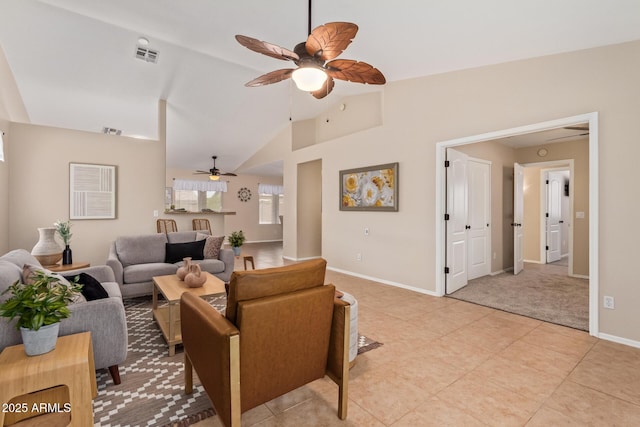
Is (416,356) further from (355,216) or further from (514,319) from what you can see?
(355,216)

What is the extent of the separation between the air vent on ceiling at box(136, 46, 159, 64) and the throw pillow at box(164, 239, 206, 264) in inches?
104

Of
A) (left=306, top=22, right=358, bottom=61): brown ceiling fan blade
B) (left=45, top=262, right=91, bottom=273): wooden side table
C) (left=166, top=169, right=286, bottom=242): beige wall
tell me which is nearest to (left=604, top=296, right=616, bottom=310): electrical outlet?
(left=306, top=22, right=358, bottom=61): brown ceiling fan blade

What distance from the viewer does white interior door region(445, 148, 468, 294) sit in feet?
13.6

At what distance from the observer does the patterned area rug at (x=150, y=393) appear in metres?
1.71

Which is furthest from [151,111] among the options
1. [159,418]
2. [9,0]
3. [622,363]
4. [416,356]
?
[622,363]

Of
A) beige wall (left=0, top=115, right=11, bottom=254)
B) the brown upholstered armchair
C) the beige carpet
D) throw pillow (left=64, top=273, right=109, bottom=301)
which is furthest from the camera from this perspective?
beige wall (left=0, top=115, right=11, bottom=254)

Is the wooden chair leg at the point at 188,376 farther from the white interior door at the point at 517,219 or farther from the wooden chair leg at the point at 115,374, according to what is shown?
the white interior door at the point at 517,219

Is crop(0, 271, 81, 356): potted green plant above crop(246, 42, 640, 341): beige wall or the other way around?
the other way around

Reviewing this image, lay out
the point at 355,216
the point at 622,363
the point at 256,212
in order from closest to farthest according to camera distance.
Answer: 1. the point at 622,363
2. the point at 355,216
3. the point at 256,212

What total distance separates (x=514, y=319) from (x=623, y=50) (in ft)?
9.02

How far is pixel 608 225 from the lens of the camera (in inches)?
109

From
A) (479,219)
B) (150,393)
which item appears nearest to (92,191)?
(150,393)

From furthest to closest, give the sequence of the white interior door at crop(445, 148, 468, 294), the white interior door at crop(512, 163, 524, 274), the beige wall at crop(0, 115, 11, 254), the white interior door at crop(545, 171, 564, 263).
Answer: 1. the white interior door at crop(545, 171, 564, 263)
2. the white interior door at crop(512, 163, 524, 274)
3. the white interior door at crop(445, 148, 468, 294)
4. the beige wall at crop(0, 115, 11, 254)

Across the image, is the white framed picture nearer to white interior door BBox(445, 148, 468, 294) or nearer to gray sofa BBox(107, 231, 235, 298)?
gray sofa BBox(107, 231, 235, 298)
